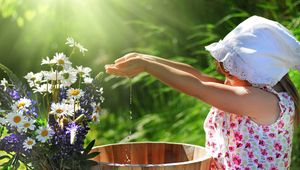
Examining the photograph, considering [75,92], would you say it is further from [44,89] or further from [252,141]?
[252,141]

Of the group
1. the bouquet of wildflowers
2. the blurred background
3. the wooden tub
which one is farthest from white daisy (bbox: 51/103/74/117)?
the blurred background

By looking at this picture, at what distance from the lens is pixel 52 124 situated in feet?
6.98

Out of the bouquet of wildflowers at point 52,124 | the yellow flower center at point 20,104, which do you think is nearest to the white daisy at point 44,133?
the bouquet of wildflowers at point 52,124

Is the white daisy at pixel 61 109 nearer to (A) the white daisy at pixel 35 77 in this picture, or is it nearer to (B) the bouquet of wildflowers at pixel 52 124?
(B) the bouquet of wildflowers at pixel 52 124

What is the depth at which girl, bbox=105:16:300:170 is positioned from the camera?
225 centimetres

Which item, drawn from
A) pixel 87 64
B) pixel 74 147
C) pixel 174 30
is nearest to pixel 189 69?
pixel 74 147

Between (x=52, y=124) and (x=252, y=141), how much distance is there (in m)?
0.75

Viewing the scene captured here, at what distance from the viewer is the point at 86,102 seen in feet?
7.34

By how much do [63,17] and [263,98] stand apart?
3.56 metres

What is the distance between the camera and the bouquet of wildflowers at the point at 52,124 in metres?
2.10

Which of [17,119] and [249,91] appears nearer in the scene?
[17,119]

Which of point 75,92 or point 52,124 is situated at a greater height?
point 75,92

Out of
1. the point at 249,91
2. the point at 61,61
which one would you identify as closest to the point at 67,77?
the point at 61,61

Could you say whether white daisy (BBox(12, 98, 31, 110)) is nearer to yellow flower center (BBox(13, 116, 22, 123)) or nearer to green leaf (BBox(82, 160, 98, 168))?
yellow flower center (BBox(13, 116, 22, 123))
